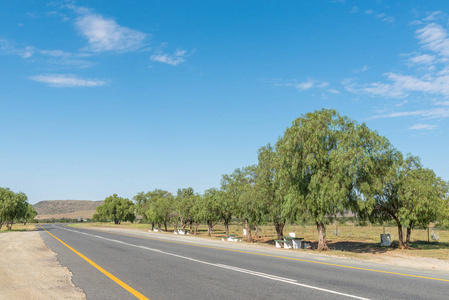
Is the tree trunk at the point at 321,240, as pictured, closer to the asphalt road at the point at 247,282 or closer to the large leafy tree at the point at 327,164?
the large leafy tree at the point at 327,164

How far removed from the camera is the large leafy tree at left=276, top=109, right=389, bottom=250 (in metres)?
21.6

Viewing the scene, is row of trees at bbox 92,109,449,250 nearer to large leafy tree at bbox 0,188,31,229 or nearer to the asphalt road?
the asphalt road

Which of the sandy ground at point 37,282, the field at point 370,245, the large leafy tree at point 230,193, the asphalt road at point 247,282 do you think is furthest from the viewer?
the large leafy tree at point 230,193

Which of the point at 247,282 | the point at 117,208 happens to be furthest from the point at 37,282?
the point at 117,208

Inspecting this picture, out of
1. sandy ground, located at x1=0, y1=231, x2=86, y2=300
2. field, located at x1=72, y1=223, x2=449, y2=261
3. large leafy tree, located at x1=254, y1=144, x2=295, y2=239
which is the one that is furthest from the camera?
large leafy tree, located at x1=254, y1=144, x2=295, y2=239

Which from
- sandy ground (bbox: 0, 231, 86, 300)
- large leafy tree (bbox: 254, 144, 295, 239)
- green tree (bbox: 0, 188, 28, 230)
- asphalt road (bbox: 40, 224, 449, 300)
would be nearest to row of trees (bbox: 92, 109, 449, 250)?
large leafy tree (bbox: 254, 144, 295, 239)

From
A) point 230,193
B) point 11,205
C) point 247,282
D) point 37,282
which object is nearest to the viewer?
point 247,282

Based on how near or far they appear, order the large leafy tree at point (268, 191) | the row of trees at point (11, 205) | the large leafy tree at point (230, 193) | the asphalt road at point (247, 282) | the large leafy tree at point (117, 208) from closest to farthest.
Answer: the asphalt road at point (247, 282)
the large leafy tree at point (268, 191)
the large leafy tree at point (230, 193)
the row of trees at point (11, 205)
the large leafy tree at point (117, 208)

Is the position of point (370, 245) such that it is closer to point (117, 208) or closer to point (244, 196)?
point (244, 196)

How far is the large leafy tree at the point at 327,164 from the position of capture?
21.6 m

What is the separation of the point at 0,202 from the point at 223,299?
71751 millimetres

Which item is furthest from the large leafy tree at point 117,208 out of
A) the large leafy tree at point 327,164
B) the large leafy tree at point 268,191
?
the large leafy tree at point 327,164

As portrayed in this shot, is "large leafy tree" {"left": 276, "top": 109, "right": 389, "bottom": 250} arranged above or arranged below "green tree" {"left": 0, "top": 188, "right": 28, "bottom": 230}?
above

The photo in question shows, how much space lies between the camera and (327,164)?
2344cm
